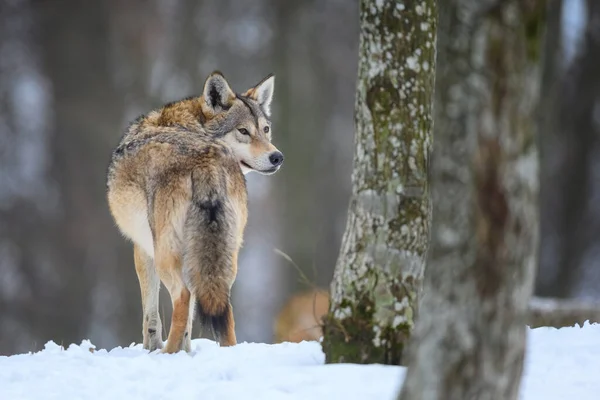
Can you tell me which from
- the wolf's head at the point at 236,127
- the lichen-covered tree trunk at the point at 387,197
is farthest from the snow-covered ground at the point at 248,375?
the wolf's head at the point at 236,127

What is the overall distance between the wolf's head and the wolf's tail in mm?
1152

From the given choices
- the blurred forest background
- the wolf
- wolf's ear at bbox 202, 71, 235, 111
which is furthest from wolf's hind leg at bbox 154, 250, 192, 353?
the blurred forest background

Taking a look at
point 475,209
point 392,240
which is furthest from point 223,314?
point 475,209

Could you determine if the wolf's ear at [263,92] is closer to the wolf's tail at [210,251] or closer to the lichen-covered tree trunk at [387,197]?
the wolf's tail at [210,251]

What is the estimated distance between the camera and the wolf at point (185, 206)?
5879mm

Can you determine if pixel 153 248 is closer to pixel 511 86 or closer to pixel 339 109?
pixel 511 86

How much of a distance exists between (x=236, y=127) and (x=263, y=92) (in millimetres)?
704

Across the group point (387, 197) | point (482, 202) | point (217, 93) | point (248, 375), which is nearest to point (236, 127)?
point (217, 93)

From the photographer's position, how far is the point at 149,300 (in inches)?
268

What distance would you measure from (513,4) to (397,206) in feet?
5.71

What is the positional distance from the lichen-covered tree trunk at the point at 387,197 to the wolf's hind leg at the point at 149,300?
2.01 metres

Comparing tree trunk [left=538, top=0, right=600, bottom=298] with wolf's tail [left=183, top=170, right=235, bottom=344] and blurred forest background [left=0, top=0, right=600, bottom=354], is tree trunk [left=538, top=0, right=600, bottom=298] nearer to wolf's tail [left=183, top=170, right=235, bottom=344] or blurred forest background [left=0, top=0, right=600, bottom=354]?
blurred forest background [left=0, top=0, right=600, bottom=354]

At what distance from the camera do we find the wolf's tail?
18.8 ft

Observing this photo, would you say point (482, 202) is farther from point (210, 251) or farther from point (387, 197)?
point (210, 251)
